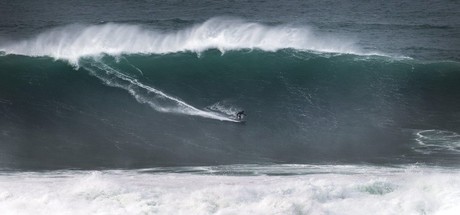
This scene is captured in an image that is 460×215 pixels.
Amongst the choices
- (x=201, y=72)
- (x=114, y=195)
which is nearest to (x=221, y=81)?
(x=201, y=72)

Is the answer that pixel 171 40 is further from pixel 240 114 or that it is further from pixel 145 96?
pixel 240 114

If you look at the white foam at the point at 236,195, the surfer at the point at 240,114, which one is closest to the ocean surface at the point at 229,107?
the white foam at the point at 236,195

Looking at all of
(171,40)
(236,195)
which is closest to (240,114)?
(236,195)

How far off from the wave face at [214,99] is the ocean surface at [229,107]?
0.07m

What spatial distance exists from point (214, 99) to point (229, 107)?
830mm

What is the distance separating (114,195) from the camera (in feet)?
68.0

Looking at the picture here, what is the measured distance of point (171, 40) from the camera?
3369 centimetres

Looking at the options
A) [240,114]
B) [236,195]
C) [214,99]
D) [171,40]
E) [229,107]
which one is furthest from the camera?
[171,40]

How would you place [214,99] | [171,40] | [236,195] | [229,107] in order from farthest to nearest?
[171,40] → [214,99] → [229,107] → [236,195]

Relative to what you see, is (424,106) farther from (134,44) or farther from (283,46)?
(134,44)

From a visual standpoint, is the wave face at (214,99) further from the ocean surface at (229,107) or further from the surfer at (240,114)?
the surfer at (240,114)

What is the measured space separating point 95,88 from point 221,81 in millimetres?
4381

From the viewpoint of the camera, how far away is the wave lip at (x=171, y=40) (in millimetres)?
32625

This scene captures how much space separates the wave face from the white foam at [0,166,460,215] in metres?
1.90
